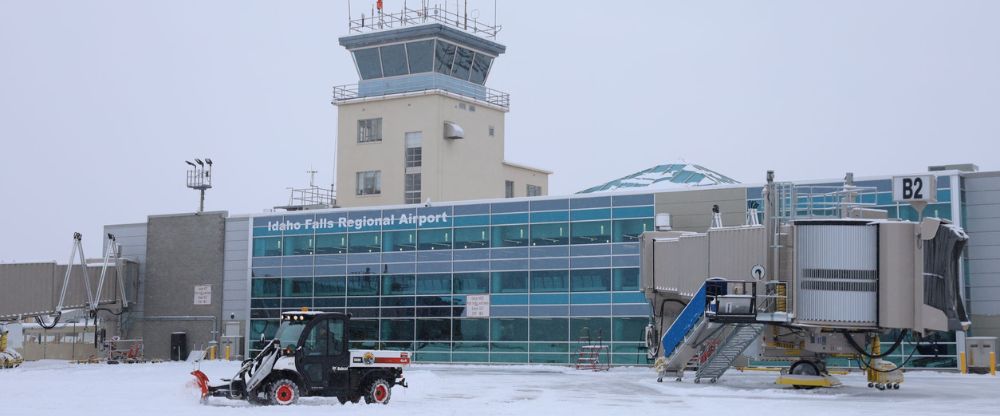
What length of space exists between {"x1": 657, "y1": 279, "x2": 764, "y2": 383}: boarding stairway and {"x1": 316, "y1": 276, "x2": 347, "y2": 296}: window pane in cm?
2561

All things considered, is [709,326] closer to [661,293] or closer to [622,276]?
[661,293]

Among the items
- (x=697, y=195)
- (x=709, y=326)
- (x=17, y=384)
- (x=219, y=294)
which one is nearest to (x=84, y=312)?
(x=219, y=294)

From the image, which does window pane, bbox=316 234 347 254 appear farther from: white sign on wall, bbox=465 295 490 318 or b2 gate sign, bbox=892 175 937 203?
b2 gate sign, bbox=892 175 937 203

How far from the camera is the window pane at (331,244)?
64.8 m

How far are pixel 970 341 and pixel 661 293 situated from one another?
12.6 metres

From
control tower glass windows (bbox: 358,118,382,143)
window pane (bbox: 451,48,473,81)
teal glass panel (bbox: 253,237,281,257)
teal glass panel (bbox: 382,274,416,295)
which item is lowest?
teal glass panel (bbox: 382,274,416,295)

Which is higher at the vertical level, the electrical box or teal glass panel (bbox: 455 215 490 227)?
teal glass panel (bbox: 455 215 490 227)

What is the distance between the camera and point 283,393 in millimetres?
29297

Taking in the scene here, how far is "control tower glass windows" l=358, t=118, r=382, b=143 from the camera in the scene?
76.7 meters

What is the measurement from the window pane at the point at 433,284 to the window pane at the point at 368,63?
19678 millimetres

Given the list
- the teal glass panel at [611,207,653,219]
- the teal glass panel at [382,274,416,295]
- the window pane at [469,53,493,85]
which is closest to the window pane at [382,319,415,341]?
the teal glass panel at [382,274,416,295]

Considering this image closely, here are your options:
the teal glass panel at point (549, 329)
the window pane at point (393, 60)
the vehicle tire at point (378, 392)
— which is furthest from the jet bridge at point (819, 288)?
the window pane at point (393, 60)

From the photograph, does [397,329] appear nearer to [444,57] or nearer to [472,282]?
[472,282]

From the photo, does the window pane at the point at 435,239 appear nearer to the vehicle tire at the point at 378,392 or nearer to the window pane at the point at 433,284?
the window pane at the point at 433,284
